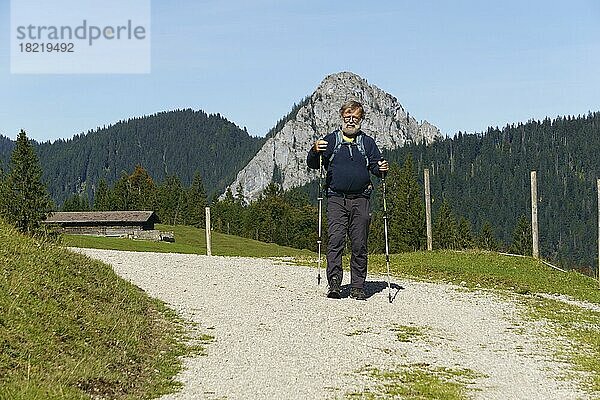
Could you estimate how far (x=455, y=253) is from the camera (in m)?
27.1

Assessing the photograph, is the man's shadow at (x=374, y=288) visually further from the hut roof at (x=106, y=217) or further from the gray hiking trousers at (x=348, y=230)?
the hut roof at (x=106, y=217)

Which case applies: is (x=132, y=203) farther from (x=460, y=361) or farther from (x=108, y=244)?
(x=460, y=361)

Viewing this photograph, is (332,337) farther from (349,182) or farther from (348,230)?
(349,182)

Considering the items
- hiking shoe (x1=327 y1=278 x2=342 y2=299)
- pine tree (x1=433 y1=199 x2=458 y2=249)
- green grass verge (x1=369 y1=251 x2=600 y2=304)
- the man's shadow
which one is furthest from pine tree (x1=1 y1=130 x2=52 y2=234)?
hiking shoe (x1=327 y1=278 x2=342 y2=299)

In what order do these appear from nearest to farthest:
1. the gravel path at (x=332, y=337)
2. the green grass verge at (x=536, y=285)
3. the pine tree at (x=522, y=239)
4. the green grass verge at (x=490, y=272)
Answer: the gravel path at (x=332, y=337) < the green grass verge at (x=536, y=285) < the green grass verge at (x=490, y=272) < the pine tree at (x=522, y=239)

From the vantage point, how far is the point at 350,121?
1399 cm

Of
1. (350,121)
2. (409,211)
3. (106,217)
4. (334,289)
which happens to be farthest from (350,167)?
(106,217)

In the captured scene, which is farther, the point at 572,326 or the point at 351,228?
the point at 351,228

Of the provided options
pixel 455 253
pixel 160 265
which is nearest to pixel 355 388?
pixel 160 265

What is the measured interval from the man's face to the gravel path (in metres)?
3.27

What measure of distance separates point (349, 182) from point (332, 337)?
3872 mm

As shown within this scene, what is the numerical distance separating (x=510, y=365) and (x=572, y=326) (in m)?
3.98

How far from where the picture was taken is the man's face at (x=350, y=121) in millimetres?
13953

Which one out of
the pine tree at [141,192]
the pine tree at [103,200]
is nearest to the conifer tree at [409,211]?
the pine tree at [141,192]
